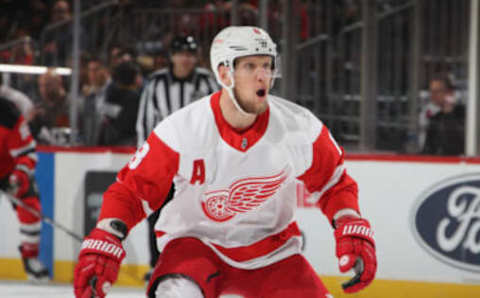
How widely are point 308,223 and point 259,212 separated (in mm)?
2186

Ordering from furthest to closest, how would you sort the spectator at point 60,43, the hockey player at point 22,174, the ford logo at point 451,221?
the spectator at point 60,43
the hockey player at point 22,174
the ford logo at point 451,221

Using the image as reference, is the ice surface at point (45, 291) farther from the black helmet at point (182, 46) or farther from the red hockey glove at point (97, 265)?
the red hockey glove at point (97, 265)

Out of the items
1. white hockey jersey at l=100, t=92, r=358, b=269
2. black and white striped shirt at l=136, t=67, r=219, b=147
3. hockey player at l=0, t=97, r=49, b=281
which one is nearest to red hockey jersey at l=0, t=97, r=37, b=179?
hockey player at l=0, t=97, r=49, b=281

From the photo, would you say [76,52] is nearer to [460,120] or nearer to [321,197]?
[460,120]

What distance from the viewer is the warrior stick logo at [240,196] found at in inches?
94.6

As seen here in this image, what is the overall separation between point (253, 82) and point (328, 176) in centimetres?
35

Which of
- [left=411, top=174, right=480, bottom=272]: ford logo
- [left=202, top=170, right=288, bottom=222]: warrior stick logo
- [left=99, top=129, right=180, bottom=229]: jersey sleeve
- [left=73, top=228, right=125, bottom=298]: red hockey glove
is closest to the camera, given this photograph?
[left=73, top=228, right=125, bottom=298]: red hockey glove

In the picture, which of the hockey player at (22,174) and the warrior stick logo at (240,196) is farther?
the hockey player at (22,174)

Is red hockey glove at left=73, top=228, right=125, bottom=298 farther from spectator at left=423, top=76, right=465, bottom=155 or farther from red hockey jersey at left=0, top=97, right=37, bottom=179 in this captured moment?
red hockey jersey at left=0, top=97, right=37, bottom=179

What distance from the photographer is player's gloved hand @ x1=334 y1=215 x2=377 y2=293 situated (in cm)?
220

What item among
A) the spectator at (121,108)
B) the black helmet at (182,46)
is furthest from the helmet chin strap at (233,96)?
the spectator at (121,108)

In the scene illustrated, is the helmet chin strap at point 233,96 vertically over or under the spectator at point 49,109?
over

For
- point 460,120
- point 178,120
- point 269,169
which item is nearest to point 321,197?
point 269,169

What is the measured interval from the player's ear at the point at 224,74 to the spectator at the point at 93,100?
2.86 metres
